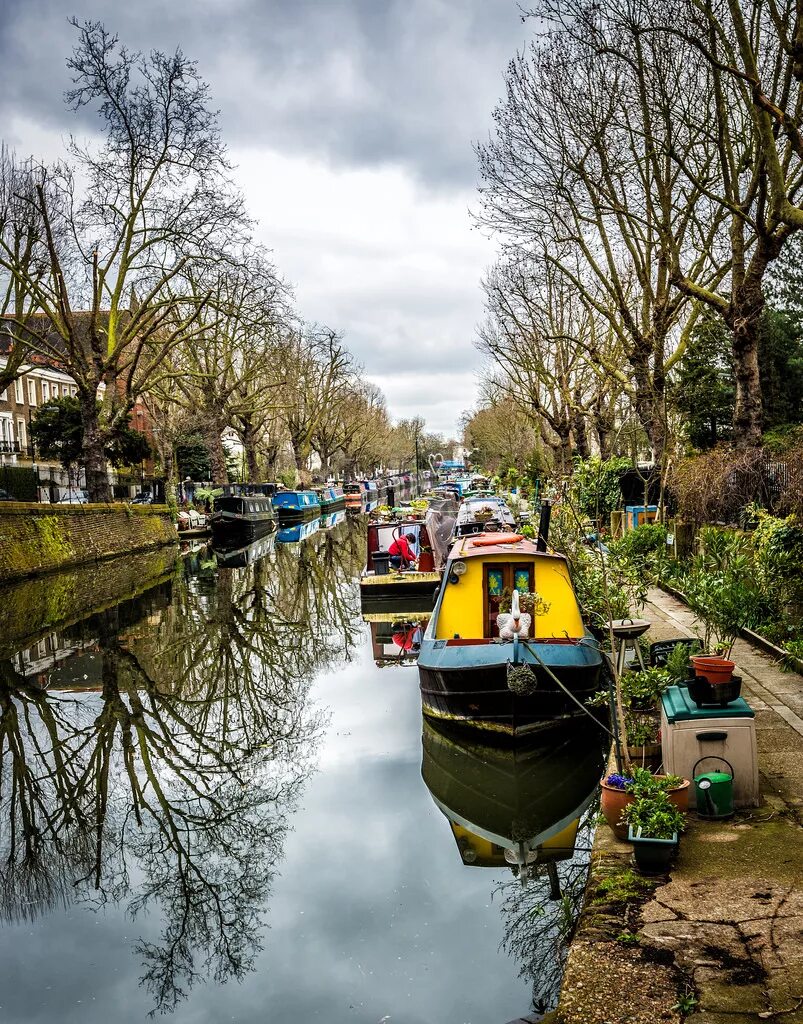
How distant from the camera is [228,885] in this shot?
805 centimetres

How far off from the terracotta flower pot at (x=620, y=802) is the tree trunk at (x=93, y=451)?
27.7 metres

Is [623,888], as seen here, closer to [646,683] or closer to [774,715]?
[646,683]

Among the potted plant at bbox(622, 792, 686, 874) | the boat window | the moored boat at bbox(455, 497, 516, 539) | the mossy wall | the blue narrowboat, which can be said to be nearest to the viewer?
the potted plant at bbox(622, 792, 686, 874)

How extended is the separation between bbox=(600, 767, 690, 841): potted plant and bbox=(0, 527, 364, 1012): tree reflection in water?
2.86 m

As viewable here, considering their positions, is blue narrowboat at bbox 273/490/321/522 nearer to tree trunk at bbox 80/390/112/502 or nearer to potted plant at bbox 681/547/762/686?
tree trunk at bbox 80/390/112/502

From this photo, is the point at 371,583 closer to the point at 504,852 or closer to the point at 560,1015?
the point at 504,852

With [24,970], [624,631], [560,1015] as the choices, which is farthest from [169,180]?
[560,1015]

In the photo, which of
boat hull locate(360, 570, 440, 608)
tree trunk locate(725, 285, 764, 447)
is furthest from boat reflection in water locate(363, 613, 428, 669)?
tree trunk locate(725, 285, 764, 447)

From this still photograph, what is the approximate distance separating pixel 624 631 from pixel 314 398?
62.7 m

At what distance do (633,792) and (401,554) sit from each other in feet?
64.6

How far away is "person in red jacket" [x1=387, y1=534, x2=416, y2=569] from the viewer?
2625 centimetres

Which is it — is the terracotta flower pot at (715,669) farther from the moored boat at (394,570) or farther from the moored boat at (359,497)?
the moored boat at (359,497)

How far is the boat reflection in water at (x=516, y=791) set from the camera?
871 cm

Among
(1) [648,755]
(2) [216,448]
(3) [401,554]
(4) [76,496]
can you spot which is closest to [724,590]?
(1) [648,755]
